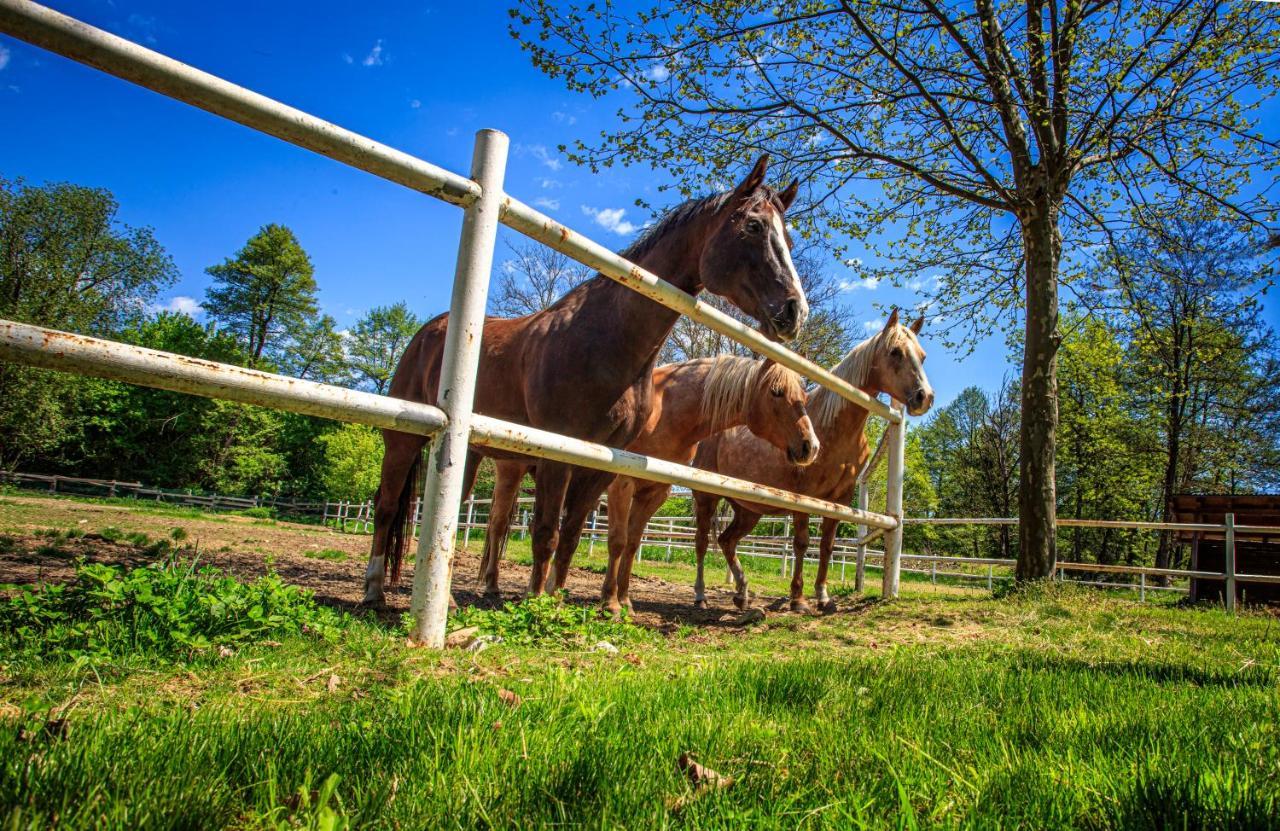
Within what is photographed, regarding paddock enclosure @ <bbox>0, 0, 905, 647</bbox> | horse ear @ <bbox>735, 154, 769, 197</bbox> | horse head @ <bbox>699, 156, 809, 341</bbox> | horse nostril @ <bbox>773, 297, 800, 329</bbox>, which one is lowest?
paddock enclosure @ <bbox>0, 0, 905, 647</bbox>

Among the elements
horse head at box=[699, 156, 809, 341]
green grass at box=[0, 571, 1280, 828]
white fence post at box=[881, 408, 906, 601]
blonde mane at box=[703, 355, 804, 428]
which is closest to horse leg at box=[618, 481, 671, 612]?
blonde mane at box=[703, 355, 804, 428]

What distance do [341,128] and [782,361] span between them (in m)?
2.68

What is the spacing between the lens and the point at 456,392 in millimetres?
2166

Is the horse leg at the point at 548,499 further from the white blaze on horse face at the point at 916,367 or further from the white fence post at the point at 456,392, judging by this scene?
the white blaze on horse face at the point at 916,367

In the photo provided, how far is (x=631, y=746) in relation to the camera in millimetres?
1214

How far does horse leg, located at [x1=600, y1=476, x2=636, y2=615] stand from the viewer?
5.06 m

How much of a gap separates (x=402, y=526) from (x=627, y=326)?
2286 mm

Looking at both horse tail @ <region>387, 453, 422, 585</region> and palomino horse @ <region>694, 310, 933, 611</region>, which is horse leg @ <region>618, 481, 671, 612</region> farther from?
horse tail @ <region>387, 453, 422, 585</region>

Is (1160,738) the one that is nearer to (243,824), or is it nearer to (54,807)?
(243,824)

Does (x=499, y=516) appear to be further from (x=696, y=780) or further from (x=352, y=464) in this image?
(x=352, y=464)

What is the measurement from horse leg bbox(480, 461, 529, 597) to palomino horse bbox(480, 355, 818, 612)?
14mm

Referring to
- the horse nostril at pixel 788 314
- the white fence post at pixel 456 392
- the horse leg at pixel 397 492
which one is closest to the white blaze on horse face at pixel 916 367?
the horse nostril at pixel 788 314

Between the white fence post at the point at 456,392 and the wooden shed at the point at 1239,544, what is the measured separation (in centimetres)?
1330

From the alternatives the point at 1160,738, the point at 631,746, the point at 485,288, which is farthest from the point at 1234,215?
the point at 631,746
